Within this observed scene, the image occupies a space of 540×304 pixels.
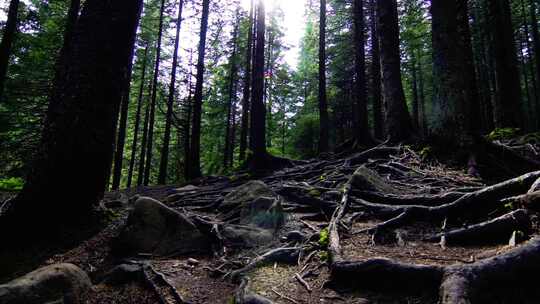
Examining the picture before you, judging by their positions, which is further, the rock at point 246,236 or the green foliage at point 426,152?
the green foliage at point 426,152

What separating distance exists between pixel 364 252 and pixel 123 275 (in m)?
2.96

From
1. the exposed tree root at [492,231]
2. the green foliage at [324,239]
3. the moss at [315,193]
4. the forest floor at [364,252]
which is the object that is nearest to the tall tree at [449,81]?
the forest floor at [364,252]

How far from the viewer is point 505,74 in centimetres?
988

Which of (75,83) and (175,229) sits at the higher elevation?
(75,83)

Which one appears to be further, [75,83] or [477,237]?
[75,83]

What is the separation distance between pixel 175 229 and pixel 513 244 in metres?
4.39

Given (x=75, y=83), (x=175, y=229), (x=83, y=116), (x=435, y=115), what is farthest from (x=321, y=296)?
(x=435, y=115)

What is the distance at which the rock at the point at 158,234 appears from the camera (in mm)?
4598

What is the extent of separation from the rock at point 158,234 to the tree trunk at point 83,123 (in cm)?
86

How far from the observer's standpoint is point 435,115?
6.63 m

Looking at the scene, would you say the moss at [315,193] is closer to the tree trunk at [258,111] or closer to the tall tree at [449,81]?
the tall tree at [449,81]

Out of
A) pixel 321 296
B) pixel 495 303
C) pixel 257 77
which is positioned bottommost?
pixel 321 296

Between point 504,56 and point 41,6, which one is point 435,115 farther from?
point 41,6

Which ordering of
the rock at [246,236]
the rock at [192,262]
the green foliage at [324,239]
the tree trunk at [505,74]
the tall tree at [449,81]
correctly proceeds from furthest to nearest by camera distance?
1. the tree trunk at [505,74]
2. the tall tree at [449,81]
3. the rock at [246,236]
4. the rock at [192,262]
5. the green foliage at [324,239]
